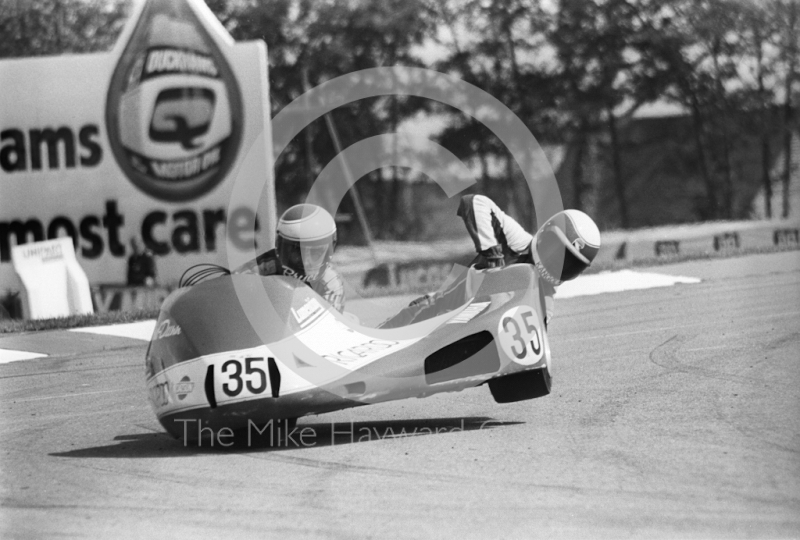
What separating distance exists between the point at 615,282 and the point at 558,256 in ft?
31.9

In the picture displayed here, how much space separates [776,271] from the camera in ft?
52.9

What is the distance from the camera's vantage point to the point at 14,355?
11688 millimetres

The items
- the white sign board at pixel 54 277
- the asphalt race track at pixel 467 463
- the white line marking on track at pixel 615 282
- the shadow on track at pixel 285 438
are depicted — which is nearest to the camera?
the asphalt race track at pixel 467 463

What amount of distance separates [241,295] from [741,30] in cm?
2710

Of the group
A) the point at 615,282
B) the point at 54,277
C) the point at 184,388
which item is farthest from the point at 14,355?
the point at 615,282

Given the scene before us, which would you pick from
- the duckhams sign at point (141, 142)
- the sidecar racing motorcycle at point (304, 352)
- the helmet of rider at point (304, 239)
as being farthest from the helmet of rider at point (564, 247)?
the duckhams sign at point (141, 142)

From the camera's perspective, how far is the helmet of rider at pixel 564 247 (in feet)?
22.2

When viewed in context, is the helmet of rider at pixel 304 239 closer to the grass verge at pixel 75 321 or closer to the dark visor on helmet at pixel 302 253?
the dark visor on helmet at pixel 302 253

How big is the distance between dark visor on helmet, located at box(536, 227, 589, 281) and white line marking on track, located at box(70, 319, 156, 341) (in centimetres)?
729

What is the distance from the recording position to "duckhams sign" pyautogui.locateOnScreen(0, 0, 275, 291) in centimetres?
1783

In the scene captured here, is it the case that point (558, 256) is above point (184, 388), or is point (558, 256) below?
above
